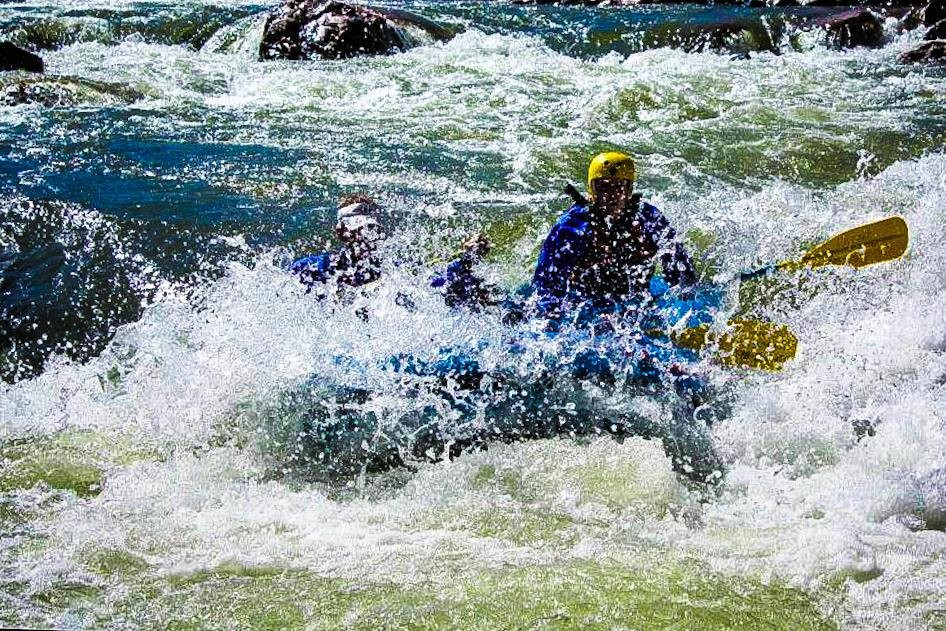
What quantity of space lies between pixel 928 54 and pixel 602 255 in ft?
31.5

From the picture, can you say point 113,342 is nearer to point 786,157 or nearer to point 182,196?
point 182,196

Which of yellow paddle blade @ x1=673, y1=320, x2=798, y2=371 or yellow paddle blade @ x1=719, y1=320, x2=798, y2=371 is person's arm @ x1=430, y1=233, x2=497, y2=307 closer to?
yellow paddle blade @ x1=673, y1=320, x2=798, y2=371

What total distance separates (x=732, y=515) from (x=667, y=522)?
27cm

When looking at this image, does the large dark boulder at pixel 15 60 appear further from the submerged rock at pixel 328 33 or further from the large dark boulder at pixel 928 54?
the large dark boulder at pixel 928 54

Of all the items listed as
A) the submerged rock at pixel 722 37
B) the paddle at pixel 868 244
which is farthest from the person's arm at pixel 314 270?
the submerged rock at pixel 722 37

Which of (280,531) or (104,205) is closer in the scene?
(280,531)

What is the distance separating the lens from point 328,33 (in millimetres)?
12625

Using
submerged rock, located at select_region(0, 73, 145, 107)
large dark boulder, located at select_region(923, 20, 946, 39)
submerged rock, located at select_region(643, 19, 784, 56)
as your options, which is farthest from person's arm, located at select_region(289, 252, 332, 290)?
large dark boulder, located at select_region(923, 20, 946, 39)

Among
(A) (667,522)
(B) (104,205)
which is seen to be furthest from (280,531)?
(B) (104,205)

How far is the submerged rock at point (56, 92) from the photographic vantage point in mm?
9375

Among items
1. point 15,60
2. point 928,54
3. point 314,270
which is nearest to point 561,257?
point 314,270

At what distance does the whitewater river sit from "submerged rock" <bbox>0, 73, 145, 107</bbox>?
0.24ft

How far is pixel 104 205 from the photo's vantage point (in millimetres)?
6695

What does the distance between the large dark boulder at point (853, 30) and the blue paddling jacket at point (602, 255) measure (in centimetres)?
1031
